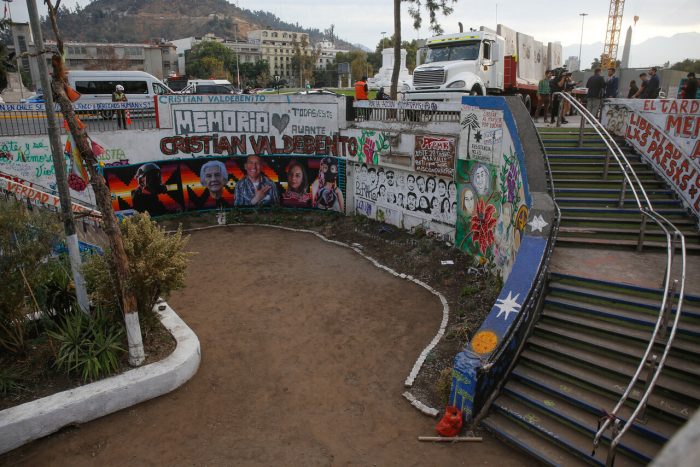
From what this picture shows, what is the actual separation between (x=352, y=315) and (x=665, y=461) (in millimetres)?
10749

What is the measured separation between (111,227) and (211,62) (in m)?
95.2

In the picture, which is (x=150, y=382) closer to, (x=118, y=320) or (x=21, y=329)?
(x=118, y=320)

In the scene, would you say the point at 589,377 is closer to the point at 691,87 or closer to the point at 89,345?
the point at 89,345

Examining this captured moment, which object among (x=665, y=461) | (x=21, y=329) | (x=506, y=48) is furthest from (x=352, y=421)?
(x=506, y=48)

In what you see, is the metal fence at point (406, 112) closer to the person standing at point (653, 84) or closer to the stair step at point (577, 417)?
the person standing at point (653, 84)

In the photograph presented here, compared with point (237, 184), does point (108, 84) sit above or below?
above

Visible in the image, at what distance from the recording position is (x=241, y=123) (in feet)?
68.1

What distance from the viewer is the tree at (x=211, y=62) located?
3716 inches

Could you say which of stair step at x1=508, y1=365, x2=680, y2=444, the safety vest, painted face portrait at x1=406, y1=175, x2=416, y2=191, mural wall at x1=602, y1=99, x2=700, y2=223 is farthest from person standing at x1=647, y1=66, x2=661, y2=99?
stair step at x1=508, y1=365, x2=680, y2=444

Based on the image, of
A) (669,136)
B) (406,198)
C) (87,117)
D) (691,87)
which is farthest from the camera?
(87,117)

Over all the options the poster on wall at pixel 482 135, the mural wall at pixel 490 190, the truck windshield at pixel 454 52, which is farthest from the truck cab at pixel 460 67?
the mural wall at pixel 490 190

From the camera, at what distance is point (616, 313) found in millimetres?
8336

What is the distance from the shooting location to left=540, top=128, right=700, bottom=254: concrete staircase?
10.4 meters

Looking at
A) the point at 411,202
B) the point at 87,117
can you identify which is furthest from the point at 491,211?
the point at 87,117
